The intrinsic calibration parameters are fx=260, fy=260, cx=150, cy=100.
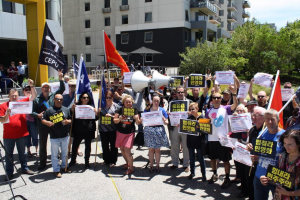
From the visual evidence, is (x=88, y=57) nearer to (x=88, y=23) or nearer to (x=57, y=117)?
(x=88, y=23)

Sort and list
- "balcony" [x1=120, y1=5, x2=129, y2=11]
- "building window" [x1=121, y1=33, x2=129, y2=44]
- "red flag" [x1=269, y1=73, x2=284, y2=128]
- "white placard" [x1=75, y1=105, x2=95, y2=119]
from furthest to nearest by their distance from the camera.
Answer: "building window" [x1=121, y1=33, x2=129, y2=44] < "balcony" [x1=120, y1=5, x2=129, y2=11] < "white placard" [x1=75, y1=105, x2=95, y2=119] < "red flag" [x1=269, y1=73, x2=284, y2=128]

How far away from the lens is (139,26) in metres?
Result: 38.5

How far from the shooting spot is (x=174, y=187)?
5680 millimetres

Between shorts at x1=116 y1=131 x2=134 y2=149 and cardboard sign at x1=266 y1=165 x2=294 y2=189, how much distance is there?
361cm

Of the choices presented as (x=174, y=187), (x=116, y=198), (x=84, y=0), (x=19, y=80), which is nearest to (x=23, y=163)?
(x=116, y=198)

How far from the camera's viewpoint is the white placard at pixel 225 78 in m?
7.17

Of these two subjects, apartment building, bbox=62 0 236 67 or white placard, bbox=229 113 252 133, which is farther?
apartment building, bbox=62 0 236 67

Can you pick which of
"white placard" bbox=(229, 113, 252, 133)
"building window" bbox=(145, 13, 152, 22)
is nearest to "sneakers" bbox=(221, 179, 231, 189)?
"white placard" bbox=(229, 113, 252, 133)

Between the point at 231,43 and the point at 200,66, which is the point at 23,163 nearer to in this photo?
the point at 200,66

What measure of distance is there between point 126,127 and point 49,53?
11.6 ft

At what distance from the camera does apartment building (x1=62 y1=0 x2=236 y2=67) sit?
36344mm

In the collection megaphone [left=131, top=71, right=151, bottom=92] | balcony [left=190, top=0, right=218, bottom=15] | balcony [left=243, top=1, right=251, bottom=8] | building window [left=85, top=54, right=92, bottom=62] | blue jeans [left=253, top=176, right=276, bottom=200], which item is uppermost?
balcony [left=243, top=1, right=251, bottom=8]

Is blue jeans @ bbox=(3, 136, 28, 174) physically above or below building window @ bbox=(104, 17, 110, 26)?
below

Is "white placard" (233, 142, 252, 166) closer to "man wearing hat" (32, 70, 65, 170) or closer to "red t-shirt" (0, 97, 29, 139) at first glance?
"man wearing hat" (32, 70, 65, 170)
